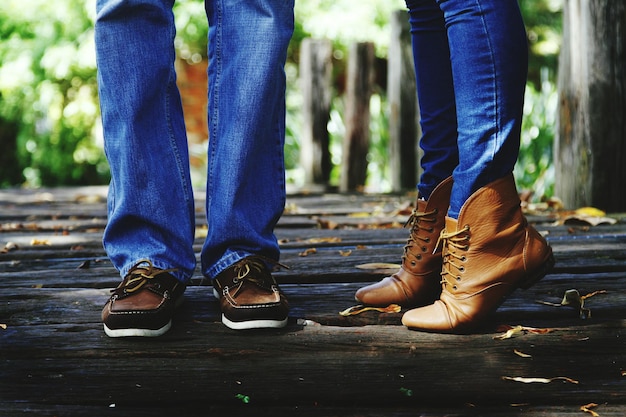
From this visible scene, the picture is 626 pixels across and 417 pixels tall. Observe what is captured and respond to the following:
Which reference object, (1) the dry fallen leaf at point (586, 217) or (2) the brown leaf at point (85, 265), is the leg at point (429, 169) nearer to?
(2) the brown leaf at point (85, 265)

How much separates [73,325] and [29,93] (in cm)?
817

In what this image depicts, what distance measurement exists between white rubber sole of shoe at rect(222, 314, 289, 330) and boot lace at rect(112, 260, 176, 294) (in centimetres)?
17

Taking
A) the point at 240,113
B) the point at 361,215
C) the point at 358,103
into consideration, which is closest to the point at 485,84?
the point at 240,113

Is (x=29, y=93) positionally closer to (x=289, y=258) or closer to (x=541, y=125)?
(x=541, y=125)

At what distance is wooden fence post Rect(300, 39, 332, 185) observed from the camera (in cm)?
518

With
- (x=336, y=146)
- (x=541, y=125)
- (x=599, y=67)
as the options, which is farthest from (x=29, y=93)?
(x=599, y=67)

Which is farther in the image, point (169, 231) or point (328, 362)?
point (169, 231)

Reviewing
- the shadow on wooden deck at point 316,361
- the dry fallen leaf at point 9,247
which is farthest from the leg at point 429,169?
the dry fallen leaf at point 9,247

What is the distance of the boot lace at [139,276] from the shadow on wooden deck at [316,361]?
0.34 feet

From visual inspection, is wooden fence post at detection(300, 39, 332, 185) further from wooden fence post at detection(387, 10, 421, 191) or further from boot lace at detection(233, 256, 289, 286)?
boot lace at detection(233, 256, 289, 286)

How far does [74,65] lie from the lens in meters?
8.50

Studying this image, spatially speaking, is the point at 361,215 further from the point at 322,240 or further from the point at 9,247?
the point at 9,247

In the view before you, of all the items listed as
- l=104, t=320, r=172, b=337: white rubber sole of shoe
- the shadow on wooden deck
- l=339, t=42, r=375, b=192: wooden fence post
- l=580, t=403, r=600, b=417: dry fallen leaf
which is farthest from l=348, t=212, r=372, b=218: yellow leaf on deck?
l=580, t=403, r=600, b=417: dry fallen leaf

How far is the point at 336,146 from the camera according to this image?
7.19 metres
